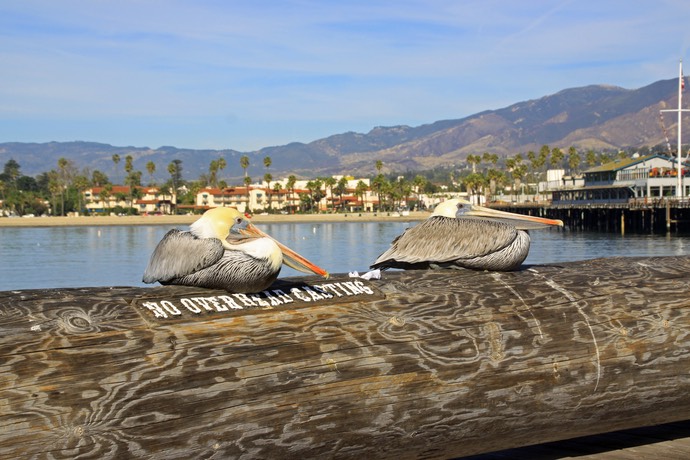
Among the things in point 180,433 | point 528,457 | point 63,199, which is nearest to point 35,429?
point 180,433

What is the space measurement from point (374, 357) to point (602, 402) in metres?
1.44

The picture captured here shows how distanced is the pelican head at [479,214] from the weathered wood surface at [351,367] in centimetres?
53

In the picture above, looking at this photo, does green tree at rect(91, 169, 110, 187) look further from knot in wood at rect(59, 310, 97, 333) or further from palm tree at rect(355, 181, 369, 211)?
knot in wood at rect(59, 310, 97, 333)

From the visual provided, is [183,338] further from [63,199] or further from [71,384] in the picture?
[63,199]

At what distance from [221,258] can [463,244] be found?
1647 millimetres

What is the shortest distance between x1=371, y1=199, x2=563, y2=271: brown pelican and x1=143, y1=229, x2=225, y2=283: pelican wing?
1344 millimetres

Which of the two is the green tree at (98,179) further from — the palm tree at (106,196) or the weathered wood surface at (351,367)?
the weathered wood surface at (351,367)

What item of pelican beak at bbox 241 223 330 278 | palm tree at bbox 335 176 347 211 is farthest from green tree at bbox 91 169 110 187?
pelican beak at bbox 241 223 330 278

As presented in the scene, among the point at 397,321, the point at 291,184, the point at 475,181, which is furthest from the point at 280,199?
the point at 397,321

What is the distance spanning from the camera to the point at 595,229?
7062 cm

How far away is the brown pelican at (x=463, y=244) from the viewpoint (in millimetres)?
4777

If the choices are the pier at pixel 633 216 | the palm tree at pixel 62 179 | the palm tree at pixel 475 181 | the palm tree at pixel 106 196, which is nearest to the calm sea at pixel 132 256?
the pier at pixel 633 216

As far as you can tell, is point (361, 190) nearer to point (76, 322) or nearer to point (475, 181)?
point (475, 181)

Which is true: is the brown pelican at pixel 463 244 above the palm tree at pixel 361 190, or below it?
below
